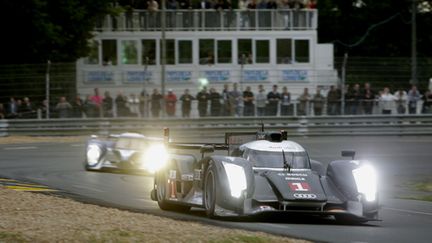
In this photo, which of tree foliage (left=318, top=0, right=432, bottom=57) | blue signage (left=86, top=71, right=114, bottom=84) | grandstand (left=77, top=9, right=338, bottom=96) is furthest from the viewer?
tree foliage (left=318, top=0, right=432, bottom=57)

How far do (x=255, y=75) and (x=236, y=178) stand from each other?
28686mm

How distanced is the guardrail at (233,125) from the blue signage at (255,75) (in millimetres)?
6414

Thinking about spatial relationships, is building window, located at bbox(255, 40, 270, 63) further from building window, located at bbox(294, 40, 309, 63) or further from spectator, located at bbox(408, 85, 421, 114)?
spectator, located at bbox(408, 85, 421, 114)

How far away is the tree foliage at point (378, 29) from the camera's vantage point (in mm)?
60281

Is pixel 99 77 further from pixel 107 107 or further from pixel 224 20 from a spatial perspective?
pixel 107 107

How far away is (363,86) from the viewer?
107 ft

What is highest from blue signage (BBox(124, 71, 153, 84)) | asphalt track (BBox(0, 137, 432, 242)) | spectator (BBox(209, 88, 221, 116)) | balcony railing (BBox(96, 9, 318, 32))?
balcony railing (BBox(96, 9, 318, 32))

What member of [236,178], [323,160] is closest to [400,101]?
[323,160]

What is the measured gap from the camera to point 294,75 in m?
40.5

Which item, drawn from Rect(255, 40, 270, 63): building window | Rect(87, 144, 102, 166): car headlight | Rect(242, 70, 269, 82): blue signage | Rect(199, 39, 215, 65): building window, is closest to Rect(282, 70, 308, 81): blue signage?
Rect(242, 70, 269, 82): blue signage

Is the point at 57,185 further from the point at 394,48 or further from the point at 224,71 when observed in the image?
the point at 394,48

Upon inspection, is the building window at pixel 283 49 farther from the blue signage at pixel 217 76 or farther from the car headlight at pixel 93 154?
the car headlight at pixel 93 154

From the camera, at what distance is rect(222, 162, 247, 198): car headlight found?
39.7ft

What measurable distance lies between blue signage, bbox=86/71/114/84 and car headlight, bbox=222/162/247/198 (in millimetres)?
30259
